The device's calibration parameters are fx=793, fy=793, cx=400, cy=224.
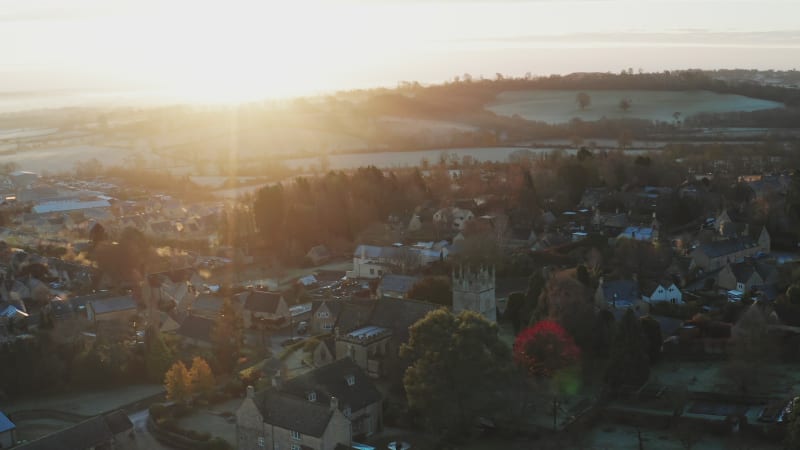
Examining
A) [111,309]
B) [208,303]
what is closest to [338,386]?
[208,303]

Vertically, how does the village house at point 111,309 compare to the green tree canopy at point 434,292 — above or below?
below

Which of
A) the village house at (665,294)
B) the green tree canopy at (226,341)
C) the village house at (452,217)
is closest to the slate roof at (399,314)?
the green tree canopy at (226,341)

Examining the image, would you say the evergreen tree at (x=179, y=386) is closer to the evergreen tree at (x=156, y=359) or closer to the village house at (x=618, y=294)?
the evergreen tree at (x=156, y=359)

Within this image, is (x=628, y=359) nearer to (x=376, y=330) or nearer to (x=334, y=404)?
(x=376, y=330)

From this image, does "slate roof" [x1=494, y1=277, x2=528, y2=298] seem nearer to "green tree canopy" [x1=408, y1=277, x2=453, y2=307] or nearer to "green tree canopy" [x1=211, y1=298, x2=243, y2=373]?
"green tree canopy" [x1=408, y1=277, x2=453, y2=307]

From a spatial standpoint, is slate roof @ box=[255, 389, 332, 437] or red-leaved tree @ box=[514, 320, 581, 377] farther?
red-leaved tree @ box=[514, 320, 581, 377]

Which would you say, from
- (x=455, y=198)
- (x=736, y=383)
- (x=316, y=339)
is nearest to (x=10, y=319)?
(x=316, y=339)

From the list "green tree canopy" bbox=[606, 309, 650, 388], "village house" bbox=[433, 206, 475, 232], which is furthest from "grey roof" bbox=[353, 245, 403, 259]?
"green tree canopy" bbox=[606, 309, 650, 388]

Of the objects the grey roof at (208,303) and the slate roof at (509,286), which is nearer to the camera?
the grey roof at (208,303)
